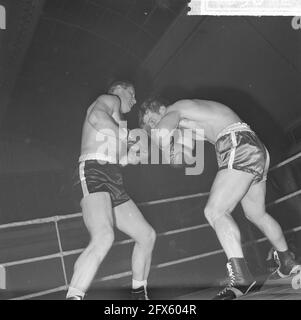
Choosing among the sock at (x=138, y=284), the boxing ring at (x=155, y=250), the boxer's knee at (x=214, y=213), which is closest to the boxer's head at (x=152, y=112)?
the boxer's knee at (x=214, y=213)

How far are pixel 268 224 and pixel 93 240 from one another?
798 millimetres

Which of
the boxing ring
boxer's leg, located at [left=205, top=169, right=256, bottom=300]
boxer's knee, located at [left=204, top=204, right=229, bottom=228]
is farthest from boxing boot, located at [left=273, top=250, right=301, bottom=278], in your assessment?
the boxing ring

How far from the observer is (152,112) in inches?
71.0

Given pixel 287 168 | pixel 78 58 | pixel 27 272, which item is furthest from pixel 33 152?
pixel 287 168

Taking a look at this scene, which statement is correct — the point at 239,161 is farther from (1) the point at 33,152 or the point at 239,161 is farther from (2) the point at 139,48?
(1) the point at 33,152

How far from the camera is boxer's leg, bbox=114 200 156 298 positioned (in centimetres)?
164

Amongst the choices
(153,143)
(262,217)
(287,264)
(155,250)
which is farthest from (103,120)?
(155,250)

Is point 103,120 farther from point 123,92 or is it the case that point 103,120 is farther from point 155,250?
point 155,250

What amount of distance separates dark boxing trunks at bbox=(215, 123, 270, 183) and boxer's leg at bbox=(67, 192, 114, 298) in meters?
0.53

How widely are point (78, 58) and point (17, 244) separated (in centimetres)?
233

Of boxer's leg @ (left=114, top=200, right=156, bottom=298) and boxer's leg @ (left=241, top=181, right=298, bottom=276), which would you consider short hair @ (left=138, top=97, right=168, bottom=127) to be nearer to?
boxer's leg @ (left=114, top=200, right=156, bottom=298)

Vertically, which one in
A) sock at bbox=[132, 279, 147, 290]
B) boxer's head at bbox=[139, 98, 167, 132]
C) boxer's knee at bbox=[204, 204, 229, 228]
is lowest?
sock at bbox=[132, 279, 147, 290]

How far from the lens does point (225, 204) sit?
1.52 metres

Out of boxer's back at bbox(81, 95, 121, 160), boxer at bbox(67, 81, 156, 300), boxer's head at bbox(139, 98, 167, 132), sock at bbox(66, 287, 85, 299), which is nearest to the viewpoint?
sock at bbox(66, 287, 85, 299)
